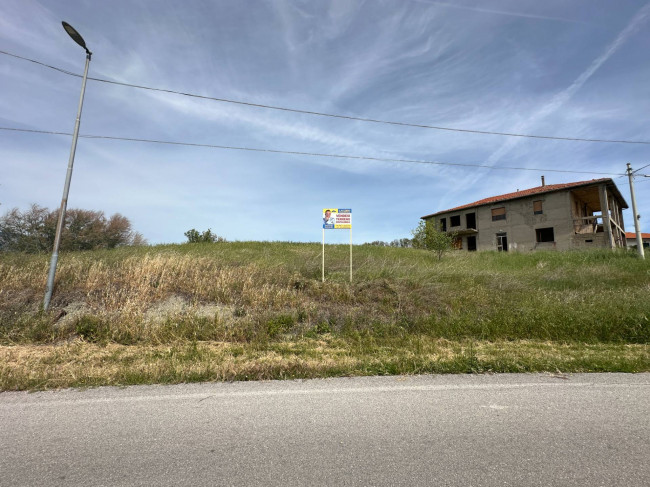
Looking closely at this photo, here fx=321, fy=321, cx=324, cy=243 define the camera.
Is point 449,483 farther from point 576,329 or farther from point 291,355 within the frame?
point 576,329

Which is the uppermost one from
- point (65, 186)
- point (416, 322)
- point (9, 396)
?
point (65, 186)

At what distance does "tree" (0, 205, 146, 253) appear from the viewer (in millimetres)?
29900

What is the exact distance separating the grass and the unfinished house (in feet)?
83.0

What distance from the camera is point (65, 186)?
869 cm

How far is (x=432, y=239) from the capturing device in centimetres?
2591

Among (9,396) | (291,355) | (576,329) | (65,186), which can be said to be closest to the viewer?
(9,396)

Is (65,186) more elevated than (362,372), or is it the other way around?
(65,186)

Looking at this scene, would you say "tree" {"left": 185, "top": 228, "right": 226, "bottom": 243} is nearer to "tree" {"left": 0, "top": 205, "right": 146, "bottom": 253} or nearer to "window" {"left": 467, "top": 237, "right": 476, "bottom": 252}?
"tree" {"left": 0, "top": 205, "right": 146, "bottom": 253}

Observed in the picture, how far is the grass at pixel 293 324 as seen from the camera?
15.5 feet

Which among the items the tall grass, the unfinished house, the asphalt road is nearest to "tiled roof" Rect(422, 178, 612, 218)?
the unfinished house

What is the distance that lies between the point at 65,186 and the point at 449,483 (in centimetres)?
1068

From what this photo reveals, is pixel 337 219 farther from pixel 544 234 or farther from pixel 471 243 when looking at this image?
pixel 471 243

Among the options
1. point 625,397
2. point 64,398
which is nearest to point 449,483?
point 625,397

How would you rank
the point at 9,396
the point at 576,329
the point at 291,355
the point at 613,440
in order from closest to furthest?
the point at 613,440 → the point at 9,396 → the point at 291,355 → the point at 576,329
